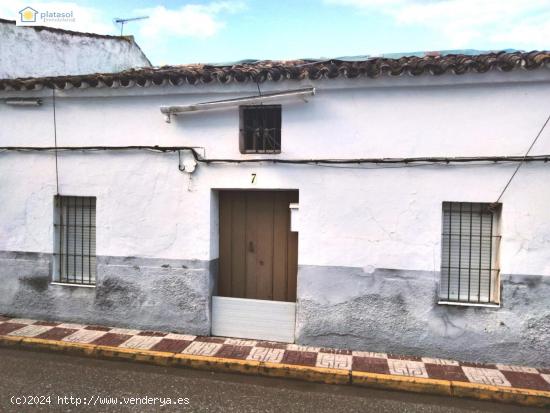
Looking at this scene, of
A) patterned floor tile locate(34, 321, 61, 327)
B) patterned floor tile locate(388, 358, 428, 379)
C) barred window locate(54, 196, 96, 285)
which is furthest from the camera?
barred window locate(54, 196, 96, 285)

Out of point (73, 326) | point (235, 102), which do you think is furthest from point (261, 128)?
point (73, 326)

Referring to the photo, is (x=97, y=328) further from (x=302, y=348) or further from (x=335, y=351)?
(x=335, y=351)

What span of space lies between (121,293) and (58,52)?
5821 millimetres

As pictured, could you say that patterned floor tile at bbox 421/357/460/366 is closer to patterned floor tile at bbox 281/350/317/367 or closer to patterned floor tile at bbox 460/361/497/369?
patterned floor tile at bbox 460/361/497/369

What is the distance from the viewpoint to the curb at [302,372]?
5.20 metres

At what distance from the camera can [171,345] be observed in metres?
6.50

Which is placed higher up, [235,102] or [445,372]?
[235,102]

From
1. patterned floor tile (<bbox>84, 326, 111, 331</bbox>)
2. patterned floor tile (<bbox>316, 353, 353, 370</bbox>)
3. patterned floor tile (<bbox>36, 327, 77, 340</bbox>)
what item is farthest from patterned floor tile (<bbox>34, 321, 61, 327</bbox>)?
patterned floor tile (<bbox>316, 353, 353, 370</bbox>)

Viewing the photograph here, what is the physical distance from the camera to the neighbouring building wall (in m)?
8.71

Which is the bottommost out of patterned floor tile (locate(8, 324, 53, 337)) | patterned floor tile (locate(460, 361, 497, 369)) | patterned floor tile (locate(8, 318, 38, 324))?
patterned floor tile (locate(460, 361, 497, 369))

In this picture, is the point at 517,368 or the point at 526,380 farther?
the point at 517,368

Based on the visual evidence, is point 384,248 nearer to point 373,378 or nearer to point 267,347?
point 373,378

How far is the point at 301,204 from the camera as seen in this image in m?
6.50

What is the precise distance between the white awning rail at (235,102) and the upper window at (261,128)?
21 cm
